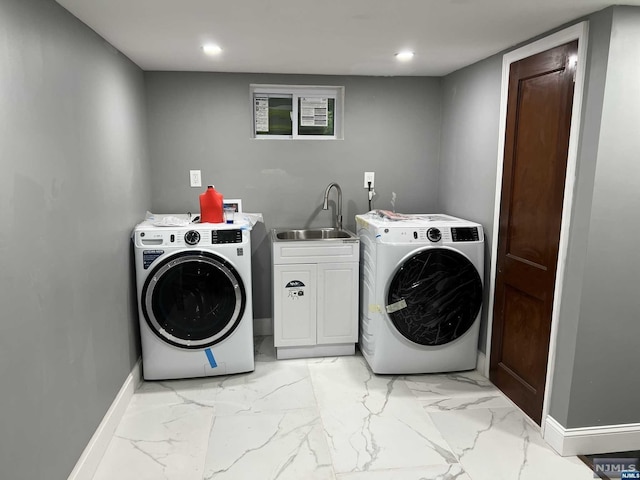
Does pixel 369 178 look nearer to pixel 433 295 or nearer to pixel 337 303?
pixel 337 303

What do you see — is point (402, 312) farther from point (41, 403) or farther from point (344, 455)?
point (41, 403)

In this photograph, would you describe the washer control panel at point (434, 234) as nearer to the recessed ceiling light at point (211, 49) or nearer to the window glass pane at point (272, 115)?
the window glass pane at point (272, 115)

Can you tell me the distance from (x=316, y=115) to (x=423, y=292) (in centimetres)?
166

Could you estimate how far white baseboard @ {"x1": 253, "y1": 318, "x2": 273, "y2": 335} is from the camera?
12.8 ft

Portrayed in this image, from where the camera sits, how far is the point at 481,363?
10.5 feet

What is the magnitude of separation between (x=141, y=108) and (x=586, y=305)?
3.02m

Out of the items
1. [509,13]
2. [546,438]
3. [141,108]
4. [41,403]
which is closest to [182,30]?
[141,108]

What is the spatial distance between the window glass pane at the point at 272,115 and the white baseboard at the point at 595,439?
2718mm

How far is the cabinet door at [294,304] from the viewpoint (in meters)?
3.29

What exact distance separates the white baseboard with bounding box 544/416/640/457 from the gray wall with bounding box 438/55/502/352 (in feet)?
2.97

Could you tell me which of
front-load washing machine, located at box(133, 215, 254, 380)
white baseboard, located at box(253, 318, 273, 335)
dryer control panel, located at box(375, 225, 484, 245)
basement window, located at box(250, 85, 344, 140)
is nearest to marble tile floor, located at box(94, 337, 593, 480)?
front-load washing machine, located at box(133, 215, 254, 380)

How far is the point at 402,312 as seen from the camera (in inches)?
120

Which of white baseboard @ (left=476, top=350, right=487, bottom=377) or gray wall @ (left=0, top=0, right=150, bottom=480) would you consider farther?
white baseboard @ (left=476, top=350, right=487, bottom=377)

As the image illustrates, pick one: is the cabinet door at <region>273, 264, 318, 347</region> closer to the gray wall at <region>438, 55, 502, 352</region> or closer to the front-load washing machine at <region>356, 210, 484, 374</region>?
the front-load washing machine at <region>356, 210, 484, 374</region>
